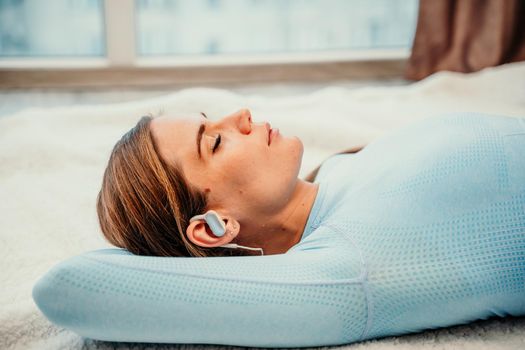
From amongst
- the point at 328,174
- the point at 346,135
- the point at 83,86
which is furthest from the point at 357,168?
the point at 83,86

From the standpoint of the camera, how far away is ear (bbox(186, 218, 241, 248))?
1070mm

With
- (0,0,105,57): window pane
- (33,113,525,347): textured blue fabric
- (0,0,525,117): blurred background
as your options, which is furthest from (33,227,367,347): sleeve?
(0,0,105,57): window pane

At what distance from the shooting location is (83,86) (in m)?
2.81

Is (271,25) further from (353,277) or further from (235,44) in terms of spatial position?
(353,277)

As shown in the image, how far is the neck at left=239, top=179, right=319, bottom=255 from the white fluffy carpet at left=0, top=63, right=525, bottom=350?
251 mm

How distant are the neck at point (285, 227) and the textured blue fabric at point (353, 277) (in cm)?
10

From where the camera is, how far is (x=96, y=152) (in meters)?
1.71

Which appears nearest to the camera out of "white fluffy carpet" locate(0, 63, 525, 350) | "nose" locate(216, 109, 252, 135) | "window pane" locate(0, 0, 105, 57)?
"white fluffy carpet" locate(0, 63, 525, 350)

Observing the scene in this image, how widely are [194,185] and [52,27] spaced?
2.40 metres

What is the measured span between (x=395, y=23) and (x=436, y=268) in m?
2.78

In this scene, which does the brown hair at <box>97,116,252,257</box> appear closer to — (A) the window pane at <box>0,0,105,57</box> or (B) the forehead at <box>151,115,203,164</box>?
(B) the forehead at <box>151,115,203,164</box>

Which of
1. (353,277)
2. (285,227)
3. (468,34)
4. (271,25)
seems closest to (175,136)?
(285,227)

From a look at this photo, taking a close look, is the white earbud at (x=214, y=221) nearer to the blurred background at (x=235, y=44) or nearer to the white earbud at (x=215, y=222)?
the white earbud at (x=215, y=222)

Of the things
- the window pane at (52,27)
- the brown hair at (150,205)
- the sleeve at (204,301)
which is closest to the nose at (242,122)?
the brown hair at (150,205)
